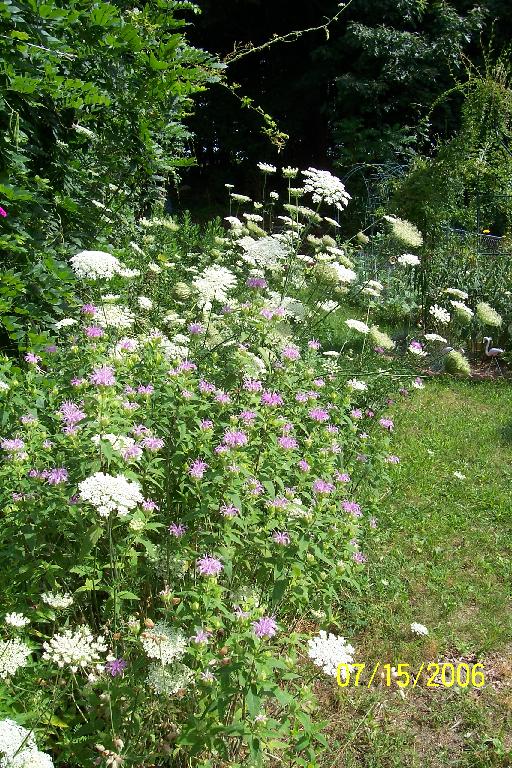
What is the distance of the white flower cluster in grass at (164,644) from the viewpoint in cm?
173

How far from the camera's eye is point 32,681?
1.95 metres

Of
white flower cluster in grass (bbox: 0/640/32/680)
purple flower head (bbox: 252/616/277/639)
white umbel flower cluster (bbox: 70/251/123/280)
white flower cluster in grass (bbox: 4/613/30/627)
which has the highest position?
white umbel flower cluster (bbox: 70/251/123/280)

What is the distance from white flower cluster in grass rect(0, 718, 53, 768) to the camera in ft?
4.60

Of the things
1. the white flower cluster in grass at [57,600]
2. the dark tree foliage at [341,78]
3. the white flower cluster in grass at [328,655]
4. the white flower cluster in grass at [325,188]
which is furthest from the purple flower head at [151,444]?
the dark tree foliage at [341,78]

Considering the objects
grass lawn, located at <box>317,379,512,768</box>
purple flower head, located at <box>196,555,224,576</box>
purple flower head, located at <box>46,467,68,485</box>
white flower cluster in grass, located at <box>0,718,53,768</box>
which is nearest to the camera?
white flower cluster in grass, located at <box>0,718,53,768</box>

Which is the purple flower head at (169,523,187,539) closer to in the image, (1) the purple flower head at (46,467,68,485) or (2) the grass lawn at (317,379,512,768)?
(1) the purple flower head at (46,467,68,485)

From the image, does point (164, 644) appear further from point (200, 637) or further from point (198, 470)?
point (198, 470)

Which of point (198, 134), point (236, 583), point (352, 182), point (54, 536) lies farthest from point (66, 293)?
point (198, 134)

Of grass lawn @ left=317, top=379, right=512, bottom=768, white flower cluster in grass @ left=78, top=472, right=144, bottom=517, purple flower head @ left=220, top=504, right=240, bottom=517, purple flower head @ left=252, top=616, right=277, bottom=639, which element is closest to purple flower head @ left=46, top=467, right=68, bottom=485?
white flower cluster in grass @ left=78, top=472, right=144, bottom=517

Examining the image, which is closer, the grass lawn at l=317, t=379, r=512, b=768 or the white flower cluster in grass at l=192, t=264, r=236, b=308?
the grass lawn at l=317, t=379, r=512, b=768

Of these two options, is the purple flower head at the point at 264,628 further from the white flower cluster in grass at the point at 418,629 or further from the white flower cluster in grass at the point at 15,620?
the white flower cluster in grass at the point at 418,629

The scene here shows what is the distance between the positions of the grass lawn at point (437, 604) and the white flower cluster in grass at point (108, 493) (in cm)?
120

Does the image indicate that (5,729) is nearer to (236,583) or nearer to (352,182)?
(236,583)

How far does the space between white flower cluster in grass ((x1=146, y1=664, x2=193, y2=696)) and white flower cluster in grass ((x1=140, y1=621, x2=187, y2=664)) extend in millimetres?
39
